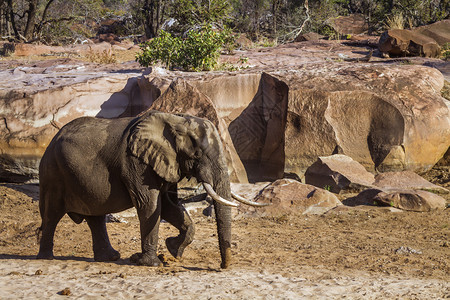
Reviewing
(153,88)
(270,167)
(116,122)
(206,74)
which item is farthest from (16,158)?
(116,122)

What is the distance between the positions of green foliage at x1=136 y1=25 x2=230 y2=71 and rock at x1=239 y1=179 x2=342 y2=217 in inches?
194

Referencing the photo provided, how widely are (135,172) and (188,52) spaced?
7863 mm

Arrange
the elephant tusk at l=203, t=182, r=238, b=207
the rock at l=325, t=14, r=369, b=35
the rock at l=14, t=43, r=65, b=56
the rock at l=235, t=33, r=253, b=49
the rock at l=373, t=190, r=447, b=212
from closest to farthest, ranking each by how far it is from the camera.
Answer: the elephant tusk at l=203, t=182, r=238, b=207
the rock at l=373, t=190, r=447, b=212
the rock at l=235, t=33, r=253, b=49
the rock at l=14, t=43, r=65, b=56
the rock at l=325, t=14, r=369, b=35

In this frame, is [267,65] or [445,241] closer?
[445,241]

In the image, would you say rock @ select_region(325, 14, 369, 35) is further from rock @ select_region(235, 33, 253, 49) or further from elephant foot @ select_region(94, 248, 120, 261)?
elephant foot @ select_region(94, 248, 120, 261)

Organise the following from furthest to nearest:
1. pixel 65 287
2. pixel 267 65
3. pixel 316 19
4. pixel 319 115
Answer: pixel 316 19 < pixel 267 65 < pixel 319 115 < pixel 65 287

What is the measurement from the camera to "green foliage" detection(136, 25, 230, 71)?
42.6ft

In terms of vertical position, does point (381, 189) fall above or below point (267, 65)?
below

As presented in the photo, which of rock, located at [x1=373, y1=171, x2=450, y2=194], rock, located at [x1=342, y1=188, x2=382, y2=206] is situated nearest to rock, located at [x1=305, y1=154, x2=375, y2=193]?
rock, located at [x1=373, y1=171, x2=450, y2=194]

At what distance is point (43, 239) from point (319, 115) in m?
5.64

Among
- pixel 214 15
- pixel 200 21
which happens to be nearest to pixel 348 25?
pixel 214 15

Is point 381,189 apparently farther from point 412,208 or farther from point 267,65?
point 267,65

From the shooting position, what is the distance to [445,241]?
7055 millimetres

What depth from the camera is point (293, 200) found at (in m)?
8.52
